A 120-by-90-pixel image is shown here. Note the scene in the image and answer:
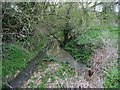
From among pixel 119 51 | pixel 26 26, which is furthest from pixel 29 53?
pixel 119 51

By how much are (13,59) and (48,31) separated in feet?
2.22

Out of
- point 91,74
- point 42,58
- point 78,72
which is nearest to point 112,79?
point 91,74

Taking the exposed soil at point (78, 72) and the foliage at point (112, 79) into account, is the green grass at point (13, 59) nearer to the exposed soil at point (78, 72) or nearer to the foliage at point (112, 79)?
the exposed soil at point (78, 72)

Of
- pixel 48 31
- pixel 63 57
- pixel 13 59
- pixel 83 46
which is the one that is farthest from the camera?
pixel 83 46

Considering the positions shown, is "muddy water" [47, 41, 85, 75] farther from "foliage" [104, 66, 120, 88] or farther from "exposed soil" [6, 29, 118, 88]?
"foliage" [104, 66, 120, 88]

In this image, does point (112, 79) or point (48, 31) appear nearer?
point (112, 79)

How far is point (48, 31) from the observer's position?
3.73 metres

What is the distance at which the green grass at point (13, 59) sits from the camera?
338cm

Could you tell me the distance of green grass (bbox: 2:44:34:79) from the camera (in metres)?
3.38

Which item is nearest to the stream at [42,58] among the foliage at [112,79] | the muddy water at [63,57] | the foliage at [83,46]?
the muddy water at [63,57]

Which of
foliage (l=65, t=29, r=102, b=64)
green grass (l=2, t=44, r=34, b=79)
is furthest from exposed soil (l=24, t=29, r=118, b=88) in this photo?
green grass (l=2, t=44, r=34, b=79)

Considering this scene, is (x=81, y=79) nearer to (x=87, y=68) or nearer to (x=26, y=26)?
(x=87, y=68)

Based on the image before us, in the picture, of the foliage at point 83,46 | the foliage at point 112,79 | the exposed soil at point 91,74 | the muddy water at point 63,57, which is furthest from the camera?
the foliage at point 83,46

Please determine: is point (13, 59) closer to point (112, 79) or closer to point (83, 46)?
point (83, 46)
